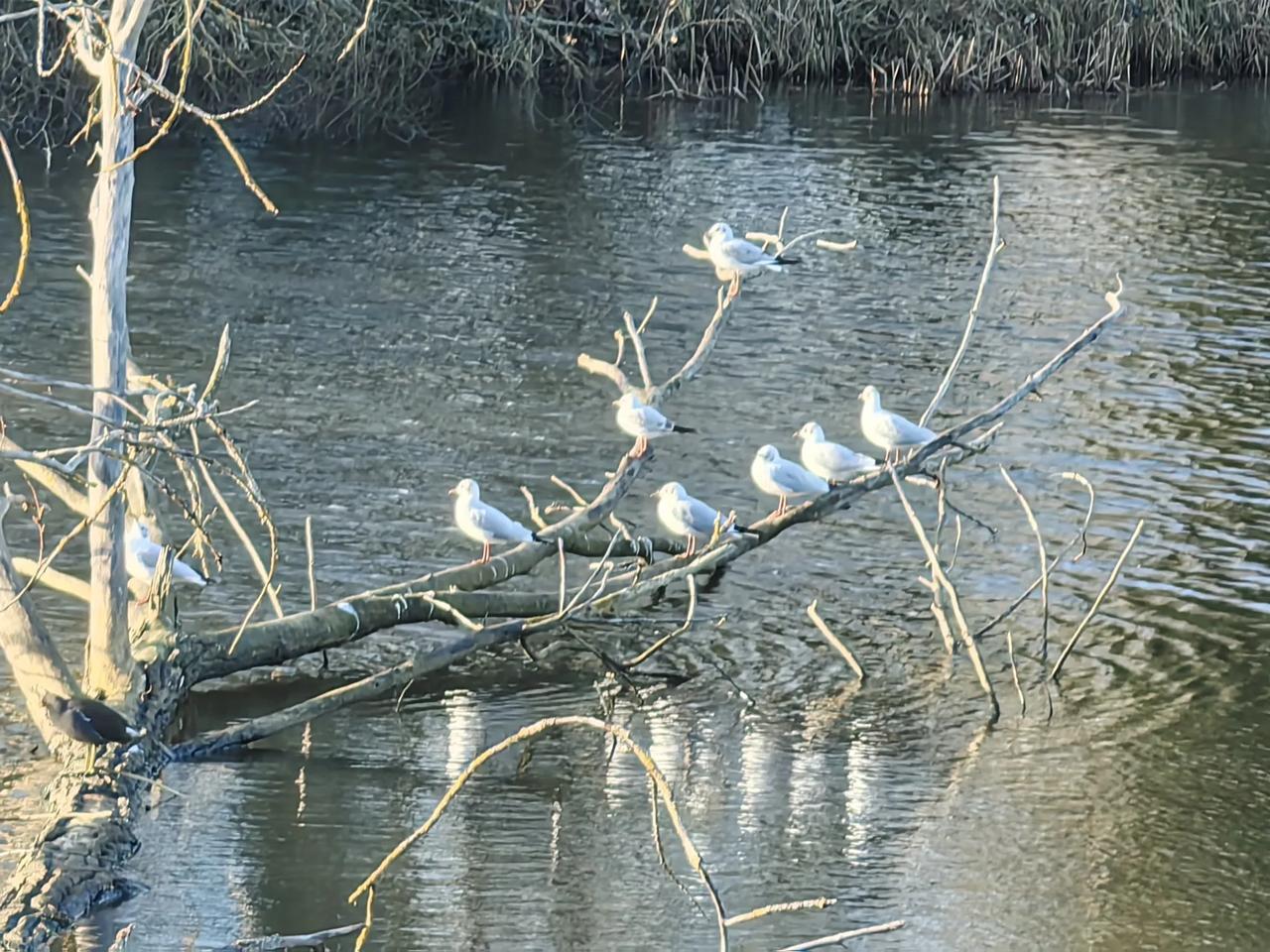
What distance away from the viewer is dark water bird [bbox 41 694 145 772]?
322 inches

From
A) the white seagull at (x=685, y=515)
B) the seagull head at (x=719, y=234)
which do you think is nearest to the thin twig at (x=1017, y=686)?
the white seagull at (x=685, y=515)

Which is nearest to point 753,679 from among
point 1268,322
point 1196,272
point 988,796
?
point 988,796

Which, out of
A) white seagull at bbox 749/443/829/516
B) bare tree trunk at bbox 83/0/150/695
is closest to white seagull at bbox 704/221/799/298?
white seagull at bbox 749/443/829/516

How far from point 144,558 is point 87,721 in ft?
6.35

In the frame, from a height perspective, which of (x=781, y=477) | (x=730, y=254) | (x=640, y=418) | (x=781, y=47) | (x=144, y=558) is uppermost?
(x=781, y=47)

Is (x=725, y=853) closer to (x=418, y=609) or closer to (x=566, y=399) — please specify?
(x=418, y=609)

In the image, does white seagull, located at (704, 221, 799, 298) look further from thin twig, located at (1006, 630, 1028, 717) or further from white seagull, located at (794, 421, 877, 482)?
thin twig, located at (1006, 630, 1028, 717)

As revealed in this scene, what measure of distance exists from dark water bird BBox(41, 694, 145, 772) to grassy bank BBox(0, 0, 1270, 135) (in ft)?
66.2

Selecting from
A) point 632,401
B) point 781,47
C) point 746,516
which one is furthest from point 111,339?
point 781,47

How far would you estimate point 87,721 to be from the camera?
8.20 metres

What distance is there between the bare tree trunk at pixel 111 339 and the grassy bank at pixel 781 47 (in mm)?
19772

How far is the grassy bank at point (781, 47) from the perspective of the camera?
94.9 feet

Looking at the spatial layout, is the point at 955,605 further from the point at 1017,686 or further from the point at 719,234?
the point at 719,234

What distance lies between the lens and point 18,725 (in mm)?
9375
